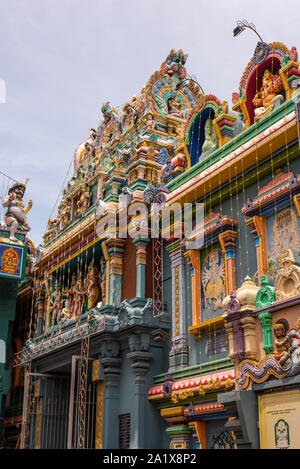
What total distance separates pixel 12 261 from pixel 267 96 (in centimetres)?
1373

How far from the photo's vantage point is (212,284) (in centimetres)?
1412

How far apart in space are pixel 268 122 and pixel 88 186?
9.06m

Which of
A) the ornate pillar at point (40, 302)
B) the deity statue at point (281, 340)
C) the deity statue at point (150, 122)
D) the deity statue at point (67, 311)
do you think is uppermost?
the deity statue at point (150, 122)

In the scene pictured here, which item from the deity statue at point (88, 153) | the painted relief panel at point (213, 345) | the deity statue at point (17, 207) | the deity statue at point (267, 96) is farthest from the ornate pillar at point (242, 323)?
the deity statue at point (17, 207)

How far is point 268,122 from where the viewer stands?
1257 cm

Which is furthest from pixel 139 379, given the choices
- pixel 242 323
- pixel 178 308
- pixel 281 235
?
pixel 242 323

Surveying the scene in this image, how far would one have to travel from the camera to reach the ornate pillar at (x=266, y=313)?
819 centimetres

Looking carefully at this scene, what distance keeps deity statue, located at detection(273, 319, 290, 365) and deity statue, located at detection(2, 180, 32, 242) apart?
18.7 metres

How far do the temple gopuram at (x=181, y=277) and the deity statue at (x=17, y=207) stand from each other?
17.9 feet

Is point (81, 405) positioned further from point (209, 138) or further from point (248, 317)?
point (248, 317)

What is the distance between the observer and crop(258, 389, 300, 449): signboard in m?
7.40

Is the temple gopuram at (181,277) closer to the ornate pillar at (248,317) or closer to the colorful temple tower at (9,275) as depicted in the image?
the ornate pillar at (248,317)

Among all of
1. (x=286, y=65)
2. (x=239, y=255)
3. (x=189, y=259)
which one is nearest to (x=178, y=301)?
(x=189, y=259)
